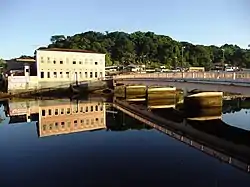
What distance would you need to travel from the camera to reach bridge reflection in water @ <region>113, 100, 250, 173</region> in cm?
1427

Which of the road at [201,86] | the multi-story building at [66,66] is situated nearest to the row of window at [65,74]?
the multi-story building at [66,66]

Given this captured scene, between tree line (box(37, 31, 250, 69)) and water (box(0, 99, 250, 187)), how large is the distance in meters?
71.9

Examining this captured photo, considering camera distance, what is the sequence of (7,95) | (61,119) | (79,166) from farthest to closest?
(7,95), (61,119), (79,166)

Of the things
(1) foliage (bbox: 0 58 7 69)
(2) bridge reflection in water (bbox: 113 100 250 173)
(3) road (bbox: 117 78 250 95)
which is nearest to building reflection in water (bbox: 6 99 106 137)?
(2) bridge reflection in water (bbox: 113 100 250 173)

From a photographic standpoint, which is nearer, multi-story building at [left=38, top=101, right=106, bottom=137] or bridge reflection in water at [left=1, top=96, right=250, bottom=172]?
bridge reflection in water at [left=1, top=96, right=250, bottom=172]

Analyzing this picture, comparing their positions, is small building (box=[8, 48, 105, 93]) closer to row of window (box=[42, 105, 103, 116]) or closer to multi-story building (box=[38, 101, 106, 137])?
multi-story building (box=[38, 101, 106, 137])

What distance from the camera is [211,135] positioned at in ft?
61.6

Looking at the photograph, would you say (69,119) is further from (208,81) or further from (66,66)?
(66,66)

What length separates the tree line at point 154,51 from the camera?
9881cm

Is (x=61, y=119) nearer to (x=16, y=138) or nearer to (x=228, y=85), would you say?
(x=16, y=138)

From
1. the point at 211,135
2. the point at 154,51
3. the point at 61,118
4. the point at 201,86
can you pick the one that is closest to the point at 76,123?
the point at 61,118

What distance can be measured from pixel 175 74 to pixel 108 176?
2231cm

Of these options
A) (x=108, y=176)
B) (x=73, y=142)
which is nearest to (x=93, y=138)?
(x=73, y=142)

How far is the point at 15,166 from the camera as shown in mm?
13148
